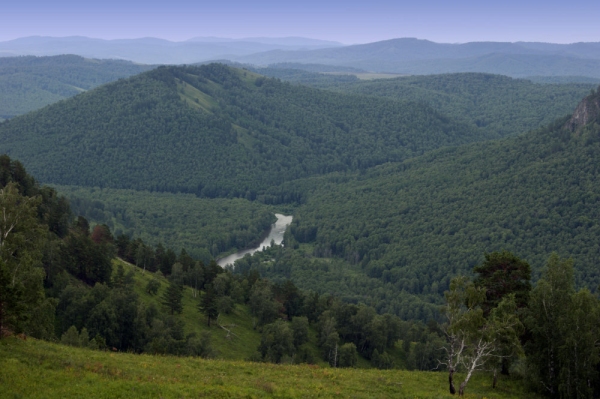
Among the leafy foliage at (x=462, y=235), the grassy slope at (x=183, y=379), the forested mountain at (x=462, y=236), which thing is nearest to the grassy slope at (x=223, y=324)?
the grassy slope at (x=183, y=379)

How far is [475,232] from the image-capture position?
169m

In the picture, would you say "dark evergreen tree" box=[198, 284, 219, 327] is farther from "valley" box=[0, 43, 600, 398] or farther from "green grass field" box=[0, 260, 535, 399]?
"green grass field" box=[0, 260, 535, 399]

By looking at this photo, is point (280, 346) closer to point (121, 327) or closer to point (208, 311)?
point (208, 311)

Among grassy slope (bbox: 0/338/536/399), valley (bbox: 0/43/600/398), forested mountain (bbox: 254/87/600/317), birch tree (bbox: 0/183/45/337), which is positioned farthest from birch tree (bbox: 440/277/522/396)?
forested mountain (bbox: 254/87/600/317)

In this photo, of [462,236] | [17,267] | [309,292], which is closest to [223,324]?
[309,292]

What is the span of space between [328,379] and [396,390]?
5244 millimetres

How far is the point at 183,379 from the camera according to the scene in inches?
1320

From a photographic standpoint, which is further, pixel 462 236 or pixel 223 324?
pixel 462 236

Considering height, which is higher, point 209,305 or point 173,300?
point 173,300

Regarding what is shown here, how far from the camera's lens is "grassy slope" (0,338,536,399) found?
28719mm

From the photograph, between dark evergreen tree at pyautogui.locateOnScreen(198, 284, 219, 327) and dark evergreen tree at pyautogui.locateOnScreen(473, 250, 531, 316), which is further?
dark evergreen tree at pyautogui.locateOnScreen(198, 284, 219, 327)

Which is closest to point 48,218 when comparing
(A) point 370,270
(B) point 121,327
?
(B) point 121,327

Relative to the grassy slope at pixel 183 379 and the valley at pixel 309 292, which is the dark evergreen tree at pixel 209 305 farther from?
the grassy slope at pixel 183 379

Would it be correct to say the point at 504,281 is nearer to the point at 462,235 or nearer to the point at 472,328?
the point at 472,328
